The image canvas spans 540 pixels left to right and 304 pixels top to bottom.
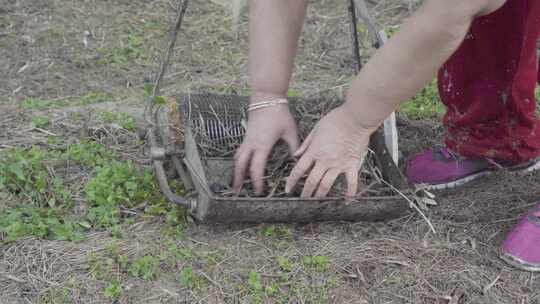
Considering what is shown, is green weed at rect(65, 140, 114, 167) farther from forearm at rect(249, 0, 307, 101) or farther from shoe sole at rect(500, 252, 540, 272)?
shoe sole at rect(500, 252, 540, 272)

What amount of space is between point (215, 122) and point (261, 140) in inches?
12.6

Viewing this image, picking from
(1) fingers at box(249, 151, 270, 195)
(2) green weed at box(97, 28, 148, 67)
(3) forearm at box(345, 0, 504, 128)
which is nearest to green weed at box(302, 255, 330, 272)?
(1) fingers at box(249, 151, 270, 195)

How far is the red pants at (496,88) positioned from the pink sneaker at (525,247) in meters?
0.36

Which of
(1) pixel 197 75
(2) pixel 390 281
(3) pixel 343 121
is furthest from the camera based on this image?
(1) pixel 197 75

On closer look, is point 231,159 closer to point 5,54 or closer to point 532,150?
point 532,150

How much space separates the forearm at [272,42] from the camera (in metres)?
2.09

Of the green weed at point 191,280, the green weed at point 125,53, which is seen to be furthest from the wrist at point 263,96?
the green weed at point 125,53

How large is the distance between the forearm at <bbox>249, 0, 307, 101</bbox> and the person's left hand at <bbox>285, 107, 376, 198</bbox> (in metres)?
0.28

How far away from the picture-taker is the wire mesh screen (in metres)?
2.27

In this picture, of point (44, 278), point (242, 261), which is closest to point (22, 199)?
point (44, 278)

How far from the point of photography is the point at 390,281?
1.97 metres

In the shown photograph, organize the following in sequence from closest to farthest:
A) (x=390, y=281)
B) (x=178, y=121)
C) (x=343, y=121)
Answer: (x=343, y=121) → (x=390, y=281) → (x=178, y=121)

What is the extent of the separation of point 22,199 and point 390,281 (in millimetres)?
1150

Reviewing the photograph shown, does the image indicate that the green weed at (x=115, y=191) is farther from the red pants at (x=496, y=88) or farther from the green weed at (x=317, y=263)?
the red pants at (x=496, y=88)
